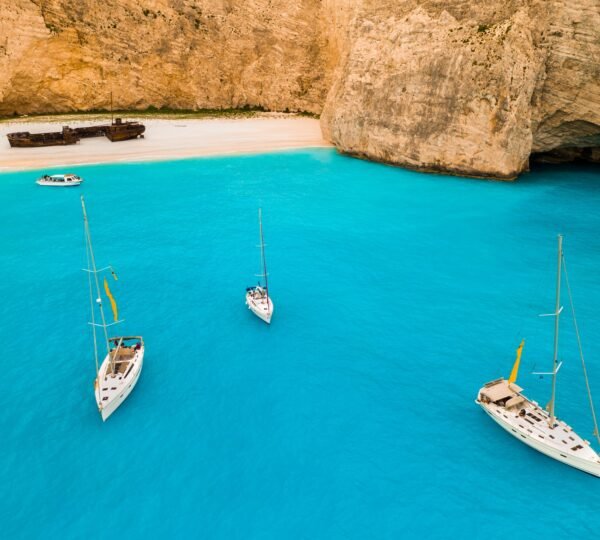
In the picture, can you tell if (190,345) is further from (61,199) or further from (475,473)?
(61,199)

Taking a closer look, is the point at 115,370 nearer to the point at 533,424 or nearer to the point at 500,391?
the point at 500,391

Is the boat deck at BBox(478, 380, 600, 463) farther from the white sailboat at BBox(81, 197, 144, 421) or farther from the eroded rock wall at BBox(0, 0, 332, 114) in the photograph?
the eroded rock wall at BBox(0, 0, 332, 114)

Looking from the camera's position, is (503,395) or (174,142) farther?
(174,142)

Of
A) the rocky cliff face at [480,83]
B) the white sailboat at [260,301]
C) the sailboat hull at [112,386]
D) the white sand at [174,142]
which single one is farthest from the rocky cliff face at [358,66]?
the sailboat hull at [112,386]

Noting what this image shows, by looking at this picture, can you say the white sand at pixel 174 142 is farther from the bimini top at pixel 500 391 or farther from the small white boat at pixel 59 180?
the bimini top at pixel 500 391

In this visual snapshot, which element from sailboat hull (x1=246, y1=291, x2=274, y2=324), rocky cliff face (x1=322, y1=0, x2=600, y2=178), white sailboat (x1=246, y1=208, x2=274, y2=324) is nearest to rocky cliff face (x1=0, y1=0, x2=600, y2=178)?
rocky cliff face (x1=322, y1=0, x2=600, y2=178)

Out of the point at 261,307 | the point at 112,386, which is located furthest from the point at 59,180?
the point at 112,386
